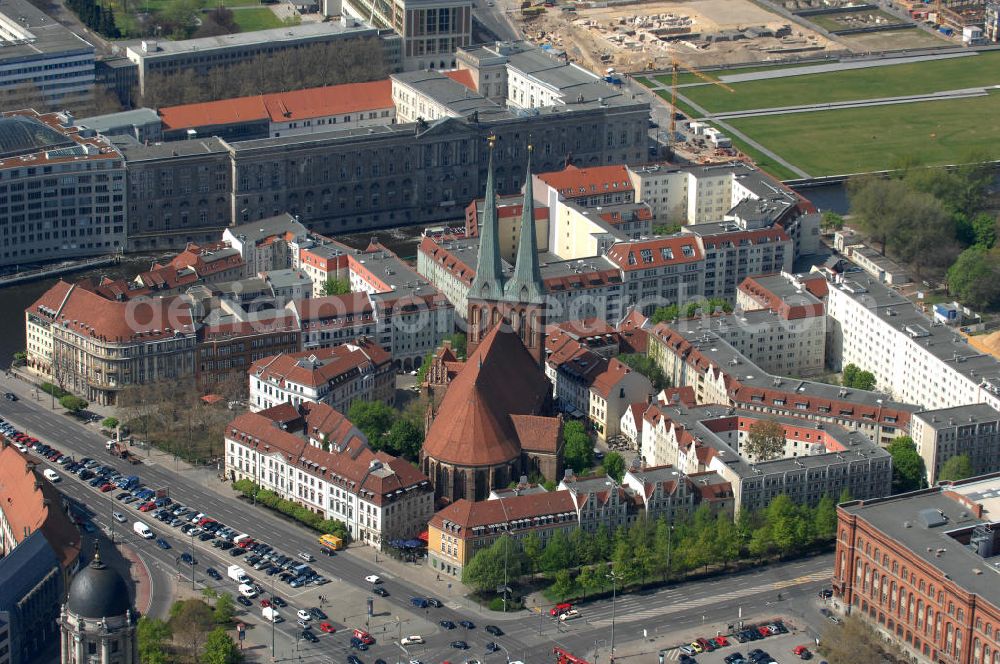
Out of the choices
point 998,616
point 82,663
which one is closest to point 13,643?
point 82,663

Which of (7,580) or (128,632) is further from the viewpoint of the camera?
(7,580)

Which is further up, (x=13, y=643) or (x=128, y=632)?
(x=128, y=632)

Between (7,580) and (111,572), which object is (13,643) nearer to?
(7,580)

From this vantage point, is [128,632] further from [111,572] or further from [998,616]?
[998,616]

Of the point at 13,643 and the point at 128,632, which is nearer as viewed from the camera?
the point at 128,632

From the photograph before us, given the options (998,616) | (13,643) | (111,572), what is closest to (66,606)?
(111,572)

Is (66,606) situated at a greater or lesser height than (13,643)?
greater
